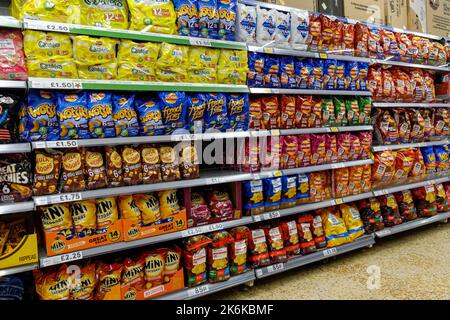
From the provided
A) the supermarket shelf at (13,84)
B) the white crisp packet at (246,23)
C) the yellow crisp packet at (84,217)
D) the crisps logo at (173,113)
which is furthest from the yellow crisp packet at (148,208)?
the white crisp packet at (246,23)

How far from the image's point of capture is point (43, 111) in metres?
1.80

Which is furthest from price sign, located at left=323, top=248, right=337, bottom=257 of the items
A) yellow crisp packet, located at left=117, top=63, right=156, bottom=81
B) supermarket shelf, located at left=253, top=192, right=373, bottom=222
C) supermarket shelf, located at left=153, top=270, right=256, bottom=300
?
yellow crisp packet, located at left=117, top=63, right=156, bottom=81

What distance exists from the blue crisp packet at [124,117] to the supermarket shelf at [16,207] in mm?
583

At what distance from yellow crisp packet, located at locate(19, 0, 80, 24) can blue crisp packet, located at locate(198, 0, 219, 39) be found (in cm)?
74

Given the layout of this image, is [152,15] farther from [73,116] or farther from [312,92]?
[312,92]

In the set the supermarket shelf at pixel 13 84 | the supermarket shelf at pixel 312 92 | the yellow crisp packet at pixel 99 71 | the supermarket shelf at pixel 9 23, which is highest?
the supermarket shelf at pixel 9 23

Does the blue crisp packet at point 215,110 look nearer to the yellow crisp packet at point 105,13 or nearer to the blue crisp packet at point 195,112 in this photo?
the blue crisp packet at point 195,112

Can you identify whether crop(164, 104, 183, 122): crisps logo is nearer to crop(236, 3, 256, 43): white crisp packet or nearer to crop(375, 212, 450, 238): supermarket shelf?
crop(236, 3, 256, 43): white crisp packet

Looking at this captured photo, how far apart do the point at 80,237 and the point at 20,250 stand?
0.96 feet

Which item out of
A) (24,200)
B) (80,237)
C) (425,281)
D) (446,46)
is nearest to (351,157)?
(425,281)

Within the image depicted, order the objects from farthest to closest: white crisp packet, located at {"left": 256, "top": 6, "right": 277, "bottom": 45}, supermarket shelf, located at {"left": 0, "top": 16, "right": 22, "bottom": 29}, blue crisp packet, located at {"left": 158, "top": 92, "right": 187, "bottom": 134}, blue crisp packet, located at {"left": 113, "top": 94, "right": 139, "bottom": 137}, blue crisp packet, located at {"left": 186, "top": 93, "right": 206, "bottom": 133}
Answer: white crisp packet, located at {"left": 256, "top": 6, "right": 277, "bottom": 45}
blue crisp packet, located at {"left": 186, "top": 93, "right": 206, "bottom": 133}
blue crisp packet, located at {"left": 158, "top": 92, "right": 187, "bottom": 134}
blue crisp packet, located at {"left": 113, "top": 94, "right": 139, "bottom": 137}
supermarket shelf, located at {"left": 0, "top": 16, "right": 22, "bottom": 29}

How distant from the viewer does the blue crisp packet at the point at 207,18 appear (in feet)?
7.34

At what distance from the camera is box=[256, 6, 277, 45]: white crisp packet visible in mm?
2504

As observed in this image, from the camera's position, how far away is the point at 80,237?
194 centimetres
